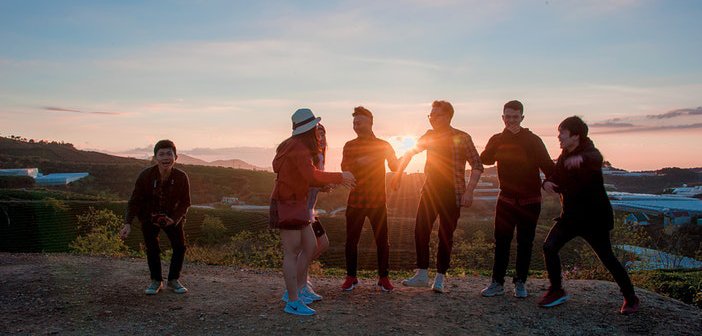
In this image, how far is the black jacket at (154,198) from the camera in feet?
20.8

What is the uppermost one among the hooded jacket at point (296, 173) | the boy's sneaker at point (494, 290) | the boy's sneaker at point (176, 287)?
the hooded jacket at point (296, 173)

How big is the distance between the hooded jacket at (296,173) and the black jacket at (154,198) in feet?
5.34

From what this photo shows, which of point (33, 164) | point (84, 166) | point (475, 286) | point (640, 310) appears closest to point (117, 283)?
point (475, 286)

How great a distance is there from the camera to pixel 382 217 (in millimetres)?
6547

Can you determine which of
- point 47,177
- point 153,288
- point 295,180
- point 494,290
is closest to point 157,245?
point 153,288

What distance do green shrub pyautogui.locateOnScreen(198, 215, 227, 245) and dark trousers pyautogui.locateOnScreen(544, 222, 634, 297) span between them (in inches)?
1005

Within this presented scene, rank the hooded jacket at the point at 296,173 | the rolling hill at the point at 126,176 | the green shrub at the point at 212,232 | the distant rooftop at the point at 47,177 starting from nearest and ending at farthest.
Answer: the hooded jacket at the point at 296,173, the green shrub at the point at 212,232, the distant rooftop at the point at 47,177, the rolling hill at the point at 126,176

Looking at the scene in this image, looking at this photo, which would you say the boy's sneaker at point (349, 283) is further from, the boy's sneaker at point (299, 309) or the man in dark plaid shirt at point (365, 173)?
the boy's sneaker at point (299, 309)

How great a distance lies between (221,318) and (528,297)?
352 centimetres

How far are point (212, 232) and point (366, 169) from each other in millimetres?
25593

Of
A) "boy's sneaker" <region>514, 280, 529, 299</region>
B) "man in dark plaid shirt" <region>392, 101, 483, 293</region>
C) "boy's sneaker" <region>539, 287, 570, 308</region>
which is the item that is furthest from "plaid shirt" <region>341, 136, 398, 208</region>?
"boy's sneaker" <region>539, 287, 570, 308</region>

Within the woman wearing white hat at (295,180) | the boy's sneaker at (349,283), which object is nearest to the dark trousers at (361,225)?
the boy's sneaker at (349,283)

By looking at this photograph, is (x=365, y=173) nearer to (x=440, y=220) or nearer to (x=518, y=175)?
(x=440, y=220)

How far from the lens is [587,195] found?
18.7 feet
